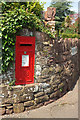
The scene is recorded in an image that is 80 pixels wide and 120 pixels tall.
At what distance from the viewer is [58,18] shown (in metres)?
15.8

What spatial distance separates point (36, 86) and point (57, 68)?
1152 millimetres

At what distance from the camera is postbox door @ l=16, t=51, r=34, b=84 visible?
12.8 ft

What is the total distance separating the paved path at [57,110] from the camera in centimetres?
378

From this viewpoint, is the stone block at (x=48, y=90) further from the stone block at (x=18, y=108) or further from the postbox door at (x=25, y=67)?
the stone block at (x=18, y=108)

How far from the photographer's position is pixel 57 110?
13.6 feet

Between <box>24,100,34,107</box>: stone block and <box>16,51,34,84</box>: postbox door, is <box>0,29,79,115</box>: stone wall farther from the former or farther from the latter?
<box>16,51,34,84</box>: postbox door

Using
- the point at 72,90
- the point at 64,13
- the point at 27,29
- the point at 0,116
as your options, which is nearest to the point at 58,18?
the point at 64,13

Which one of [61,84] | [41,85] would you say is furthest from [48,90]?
[61,84]

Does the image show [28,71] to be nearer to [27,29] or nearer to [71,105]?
[27,29]

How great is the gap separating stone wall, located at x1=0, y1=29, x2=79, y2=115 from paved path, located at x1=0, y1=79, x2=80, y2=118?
0.14 m

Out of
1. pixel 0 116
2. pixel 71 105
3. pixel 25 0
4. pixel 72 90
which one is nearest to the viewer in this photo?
pixel 0 116

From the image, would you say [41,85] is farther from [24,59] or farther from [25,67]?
[24,59]

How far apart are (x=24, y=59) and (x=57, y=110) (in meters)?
1.96

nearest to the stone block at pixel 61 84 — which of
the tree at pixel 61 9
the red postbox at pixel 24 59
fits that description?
the red postbox at pixel 24 59
